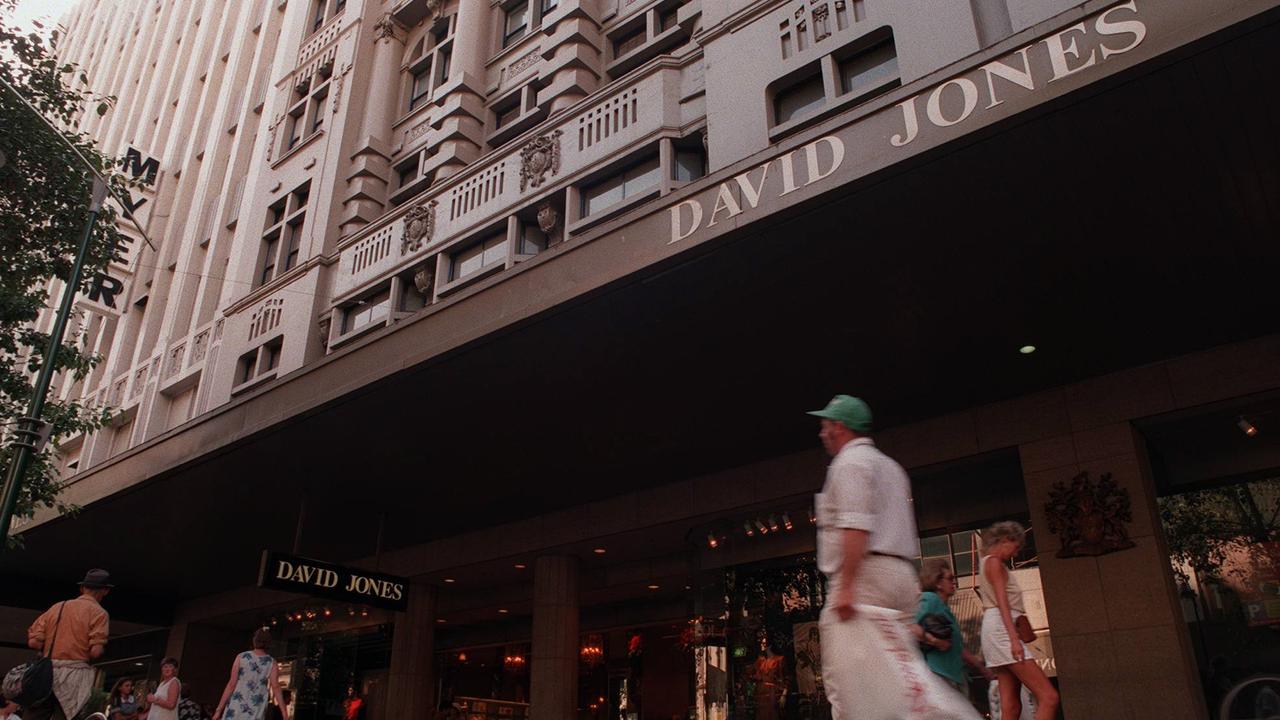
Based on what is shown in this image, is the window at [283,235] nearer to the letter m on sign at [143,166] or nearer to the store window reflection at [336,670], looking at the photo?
the store window reflection at [336,670]

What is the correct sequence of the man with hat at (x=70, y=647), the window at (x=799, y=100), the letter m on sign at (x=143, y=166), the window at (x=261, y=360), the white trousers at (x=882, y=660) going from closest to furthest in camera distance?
the white trousers at (x=882, y=660) < the man with hat at (x=70, y=647) < the window at (x=799, y=100) < the window at (x=261, y=360) < the letter m on sign at (x=143, y=166)

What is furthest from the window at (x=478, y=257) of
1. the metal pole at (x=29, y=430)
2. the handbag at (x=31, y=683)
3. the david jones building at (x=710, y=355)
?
the handbag at (x=31, y=683)

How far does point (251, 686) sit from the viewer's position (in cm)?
973

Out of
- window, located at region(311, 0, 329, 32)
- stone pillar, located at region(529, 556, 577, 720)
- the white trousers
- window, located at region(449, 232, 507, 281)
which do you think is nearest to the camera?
the white trousers

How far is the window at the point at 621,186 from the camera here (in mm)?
13742

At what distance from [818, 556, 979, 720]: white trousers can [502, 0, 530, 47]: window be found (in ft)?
57.3

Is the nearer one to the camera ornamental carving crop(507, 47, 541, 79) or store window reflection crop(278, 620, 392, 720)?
ornamental carving crop(507, 47, 541, 79)

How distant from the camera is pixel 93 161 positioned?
14.7 meters

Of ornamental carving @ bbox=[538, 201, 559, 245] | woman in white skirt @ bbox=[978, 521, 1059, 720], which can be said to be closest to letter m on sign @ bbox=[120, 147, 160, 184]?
ornamental carving @ bbox=[538, 201, 559, 245]

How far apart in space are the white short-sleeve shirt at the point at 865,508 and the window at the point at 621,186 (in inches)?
400

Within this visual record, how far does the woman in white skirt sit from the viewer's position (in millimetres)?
5793

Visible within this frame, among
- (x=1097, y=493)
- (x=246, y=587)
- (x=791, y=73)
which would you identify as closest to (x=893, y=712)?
(x=1097, y=493)

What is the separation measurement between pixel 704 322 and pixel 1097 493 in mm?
4774

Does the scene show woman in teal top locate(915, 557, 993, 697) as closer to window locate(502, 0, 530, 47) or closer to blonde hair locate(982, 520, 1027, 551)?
blonde hair locate(982, 520, 1027, 551)
